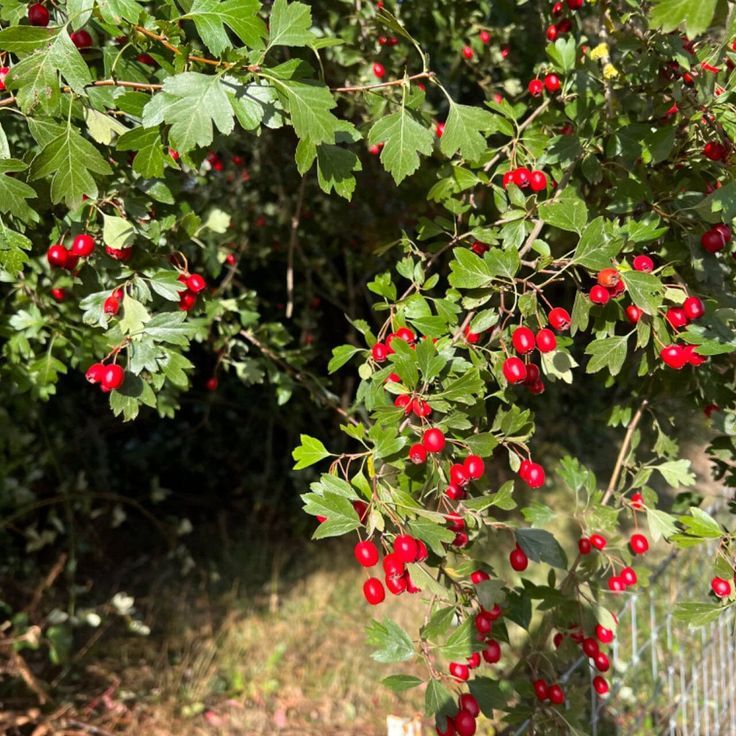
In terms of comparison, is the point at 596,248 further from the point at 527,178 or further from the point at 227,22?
the point at 227,22

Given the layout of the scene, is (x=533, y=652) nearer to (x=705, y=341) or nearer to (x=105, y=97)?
(x=705, y=341)

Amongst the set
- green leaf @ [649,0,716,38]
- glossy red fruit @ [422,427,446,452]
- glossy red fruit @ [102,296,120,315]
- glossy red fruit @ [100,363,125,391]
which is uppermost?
green leaf @ [649,0,716,38]

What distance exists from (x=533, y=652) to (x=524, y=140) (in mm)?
1083

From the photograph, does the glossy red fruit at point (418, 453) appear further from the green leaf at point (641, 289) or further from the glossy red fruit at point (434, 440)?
the green leaf at point (641, 289)

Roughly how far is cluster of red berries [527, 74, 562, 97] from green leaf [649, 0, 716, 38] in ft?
3.14

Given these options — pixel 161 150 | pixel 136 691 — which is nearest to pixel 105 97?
pixel 161 150

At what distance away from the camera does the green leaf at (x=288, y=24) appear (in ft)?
3.66

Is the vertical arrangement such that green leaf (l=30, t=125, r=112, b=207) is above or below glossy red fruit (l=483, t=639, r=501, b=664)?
above

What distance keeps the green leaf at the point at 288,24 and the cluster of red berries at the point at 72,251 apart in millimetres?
529

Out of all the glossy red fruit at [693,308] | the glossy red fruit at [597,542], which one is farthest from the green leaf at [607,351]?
the glossy red fruit at [597,542]

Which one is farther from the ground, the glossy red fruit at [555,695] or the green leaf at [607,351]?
the green leaf at [607,351]

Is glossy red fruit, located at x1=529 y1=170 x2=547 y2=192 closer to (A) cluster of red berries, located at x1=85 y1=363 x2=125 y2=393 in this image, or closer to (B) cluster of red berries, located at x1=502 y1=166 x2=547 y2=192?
(B) cluster of red berries, located at x1=502 y1=166 x2=547 y2=192

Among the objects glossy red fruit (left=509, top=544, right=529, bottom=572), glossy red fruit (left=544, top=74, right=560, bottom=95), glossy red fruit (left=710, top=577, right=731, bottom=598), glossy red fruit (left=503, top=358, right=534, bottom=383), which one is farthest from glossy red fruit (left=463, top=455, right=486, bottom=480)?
glossy red fruit (left=544, top=74, right=560, bottom=95)

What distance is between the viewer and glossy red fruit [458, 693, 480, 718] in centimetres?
122
